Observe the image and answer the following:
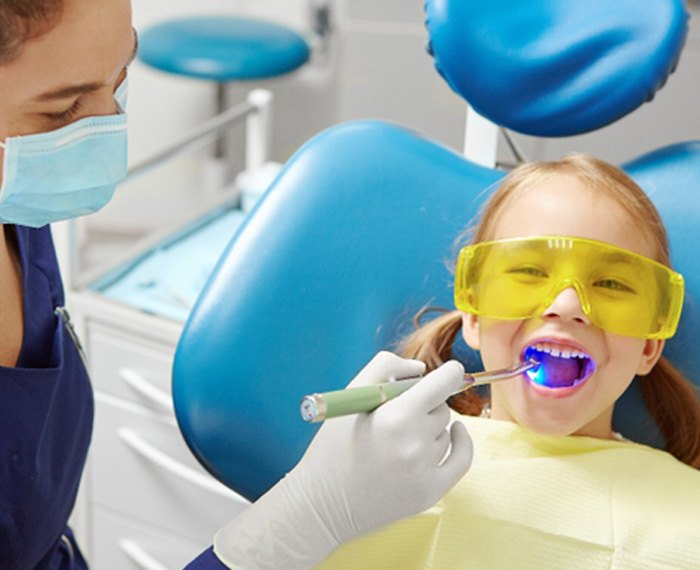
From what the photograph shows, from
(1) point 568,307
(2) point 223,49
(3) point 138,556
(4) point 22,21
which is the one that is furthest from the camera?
(2) point 223,49

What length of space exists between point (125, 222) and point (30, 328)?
7.20 ft

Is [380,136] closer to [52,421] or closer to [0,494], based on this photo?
[52,421]

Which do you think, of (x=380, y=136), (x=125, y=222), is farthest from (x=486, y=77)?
(x=125, y=222)

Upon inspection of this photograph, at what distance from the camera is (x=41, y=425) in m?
1.30

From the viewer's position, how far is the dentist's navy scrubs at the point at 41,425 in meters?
1.26

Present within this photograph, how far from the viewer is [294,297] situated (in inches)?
57.7

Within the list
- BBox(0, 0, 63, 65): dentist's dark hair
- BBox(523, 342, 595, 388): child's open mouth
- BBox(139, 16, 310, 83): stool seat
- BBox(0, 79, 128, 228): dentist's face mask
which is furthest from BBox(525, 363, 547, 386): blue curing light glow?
BBox(139, 16, 310, 83): stool seat

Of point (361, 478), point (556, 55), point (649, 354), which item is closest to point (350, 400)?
point (361, 478)

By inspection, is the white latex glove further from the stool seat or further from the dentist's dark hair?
the stool seat

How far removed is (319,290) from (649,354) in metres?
0.40

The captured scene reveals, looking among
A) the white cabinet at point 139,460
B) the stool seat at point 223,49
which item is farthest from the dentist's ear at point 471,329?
the stool seat at point 223,49

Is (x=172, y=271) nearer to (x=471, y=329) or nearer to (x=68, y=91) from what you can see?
(x=471, y=329)

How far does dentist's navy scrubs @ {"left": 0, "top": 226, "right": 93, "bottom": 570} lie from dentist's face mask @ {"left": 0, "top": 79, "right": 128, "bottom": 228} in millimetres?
183

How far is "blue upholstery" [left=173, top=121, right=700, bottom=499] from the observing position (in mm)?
1438
